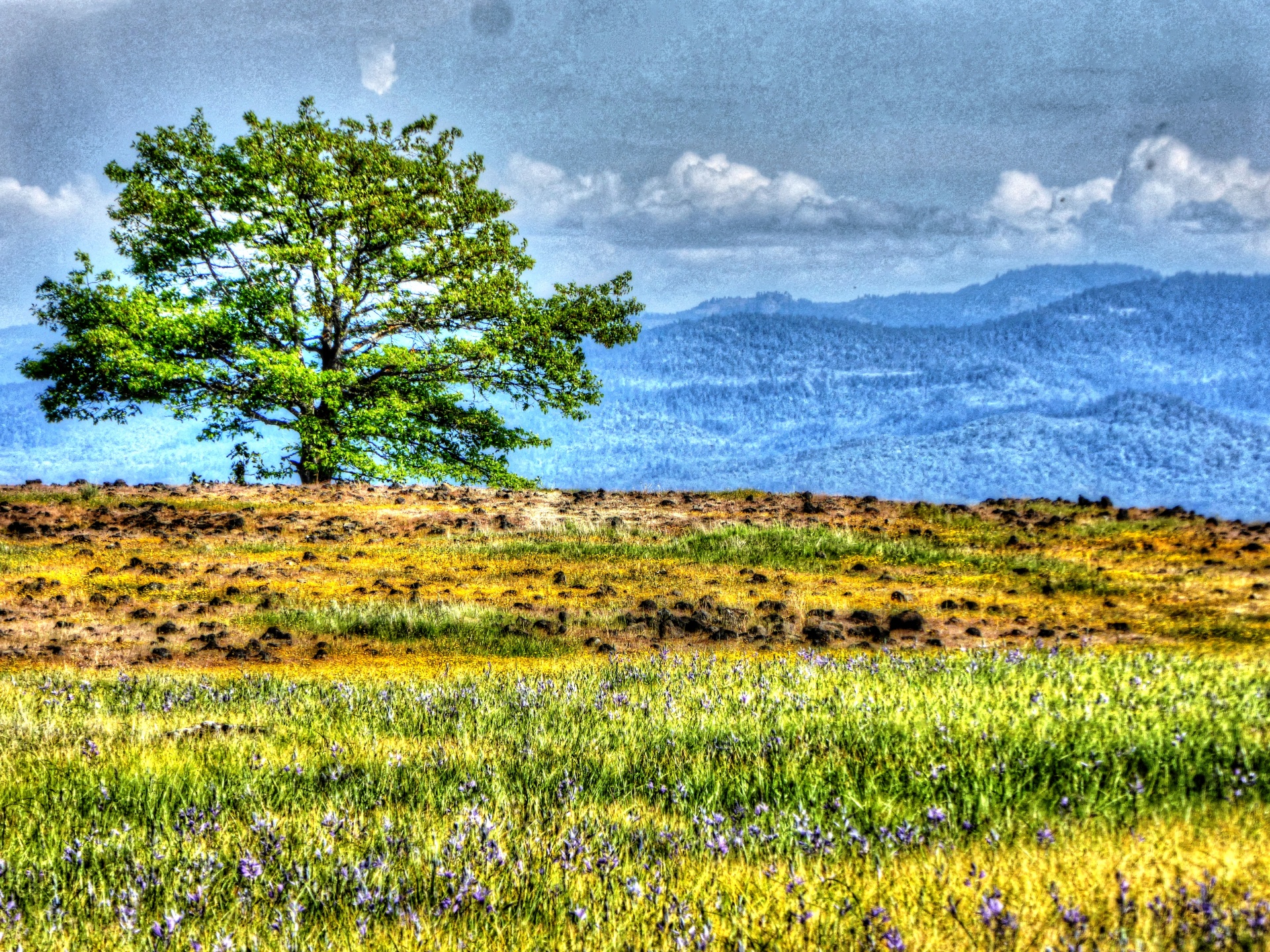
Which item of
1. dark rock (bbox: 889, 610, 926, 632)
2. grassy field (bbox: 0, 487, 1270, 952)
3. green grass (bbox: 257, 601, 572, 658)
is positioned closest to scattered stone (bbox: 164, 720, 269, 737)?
grassy field (bbox: 0, 487, 1270, 952)

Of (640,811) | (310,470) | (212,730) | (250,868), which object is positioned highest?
(310,470)

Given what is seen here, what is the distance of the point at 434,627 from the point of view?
44.1 feet

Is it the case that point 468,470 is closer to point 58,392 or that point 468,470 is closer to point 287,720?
point 58,392

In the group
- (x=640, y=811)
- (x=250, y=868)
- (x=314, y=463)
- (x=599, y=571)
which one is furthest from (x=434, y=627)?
(x=314, y=463)

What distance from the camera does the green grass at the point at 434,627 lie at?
41.8 feet

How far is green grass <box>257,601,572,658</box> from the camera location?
41.8 ft

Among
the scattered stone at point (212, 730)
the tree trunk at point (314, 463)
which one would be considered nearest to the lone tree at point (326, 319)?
the tree trunk at point (314, 463)

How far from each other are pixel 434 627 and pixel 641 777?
29.3 feet

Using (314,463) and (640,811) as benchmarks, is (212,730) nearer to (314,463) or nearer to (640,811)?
(640,811)

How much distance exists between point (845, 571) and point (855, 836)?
14.1 metres

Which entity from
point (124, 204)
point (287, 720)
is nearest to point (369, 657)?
point (287, 720)

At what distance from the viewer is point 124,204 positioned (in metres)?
29.5

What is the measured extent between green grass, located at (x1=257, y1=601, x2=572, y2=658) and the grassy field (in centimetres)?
6

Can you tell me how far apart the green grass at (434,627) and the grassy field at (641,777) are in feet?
0.19
